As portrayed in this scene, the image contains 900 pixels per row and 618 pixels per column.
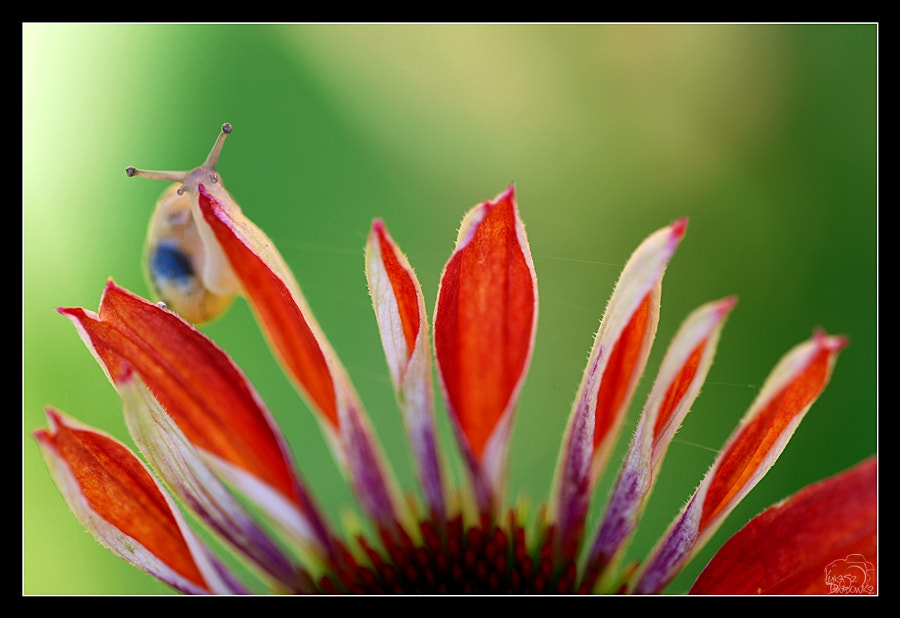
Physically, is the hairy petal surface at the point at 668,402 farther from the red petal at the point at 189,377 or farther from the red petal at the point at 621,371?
the red petal at the point at 189,377

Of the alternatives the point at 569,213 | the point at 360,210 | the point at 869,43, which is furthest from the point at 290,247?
the point at 869,43

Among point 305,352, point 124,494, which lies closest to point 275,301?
point 305,352

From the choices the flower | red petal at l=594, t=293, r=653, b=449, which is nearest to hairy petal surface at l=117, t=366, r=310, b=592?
the flower

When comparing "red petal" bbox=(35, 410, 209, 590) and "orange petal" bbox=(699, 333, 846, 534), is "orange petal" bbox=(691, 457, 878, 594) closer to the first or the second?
"orange petal" bbox=(699, 333, 846, 534)
